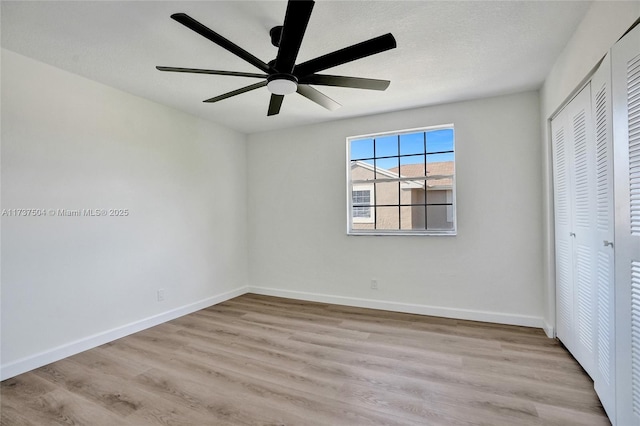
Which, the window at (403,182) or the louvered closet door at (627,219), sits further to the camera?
the window at (403,182)

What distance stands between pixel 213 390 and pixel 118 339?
1570 mm

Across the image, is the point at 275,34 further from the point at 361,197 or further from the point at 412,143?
the point at 361,197

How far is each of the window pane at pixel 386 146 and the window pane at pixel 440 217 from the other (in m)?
0.89

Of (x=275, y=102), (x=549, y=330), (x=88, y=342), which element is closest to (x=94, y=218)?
(x=88, y=342)

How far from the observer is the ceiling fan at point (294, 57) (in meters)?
1.42

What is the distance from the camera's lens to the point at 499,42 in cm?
229

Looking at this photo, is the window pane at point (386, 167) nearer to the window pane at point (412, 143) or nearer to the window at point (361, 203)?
the window pane at point (412, 143)

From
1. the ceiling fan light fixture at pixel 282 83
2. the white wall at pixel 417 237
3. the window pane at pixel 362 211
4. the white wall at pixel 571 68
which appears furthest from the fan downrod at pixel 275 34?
the window pane at pixel 362 211

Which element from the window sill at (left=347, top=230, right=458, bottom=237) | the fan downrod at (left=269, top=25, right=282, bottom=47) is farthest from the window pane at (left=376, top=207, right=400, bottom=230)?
the fan downrod at (left=269, top=25, right=282, bottom=47)

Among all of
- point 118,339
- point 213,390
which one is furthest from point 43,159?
point 213,390

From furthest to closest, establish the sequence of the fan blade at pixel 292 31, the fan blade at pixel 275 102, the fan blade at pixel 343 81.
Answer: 1. the fan blade at pixel 275 102
2. the fan blade at pixel 343 81
3. the fan blade at pixel 292 31

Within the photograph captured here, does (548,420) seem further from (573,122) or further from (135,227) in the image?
(135,227)

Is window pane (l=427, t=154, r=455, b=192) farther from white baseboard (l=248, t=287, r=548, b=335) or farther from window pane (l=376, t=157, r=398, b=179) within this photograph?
white baseboard (l=248, t=287, r=548, b=335)

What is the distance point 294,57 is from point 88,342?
123 inches
